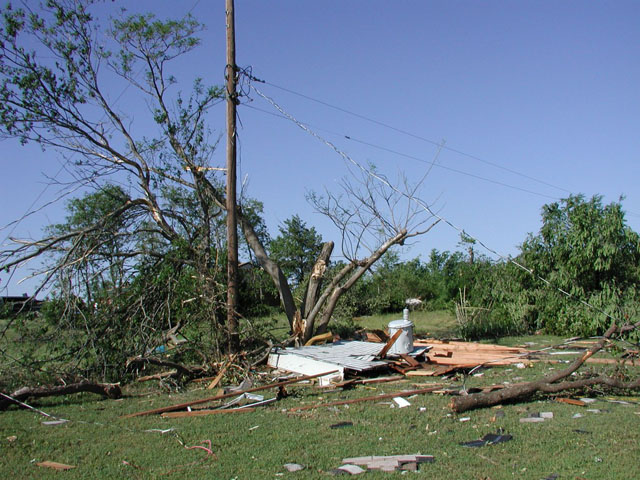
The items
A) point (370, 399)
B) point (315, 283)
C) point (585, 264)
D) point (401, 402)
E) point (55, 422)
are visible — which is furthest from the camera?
point (585, 264)

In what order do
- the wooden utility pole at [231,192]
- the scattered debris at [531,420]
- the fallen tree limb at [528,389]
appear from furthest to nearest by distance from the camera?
the wooden utility pole at [231,192] < the fallen tree limb at [528,389] < the scattered debris at [531,420]

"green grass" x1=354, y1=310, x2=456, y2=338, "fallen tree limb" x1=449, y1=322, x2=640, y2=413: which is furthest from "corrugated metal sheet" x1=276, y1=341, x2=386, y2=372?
"green grass" x1=354, y1=310, x2=456, y2=338

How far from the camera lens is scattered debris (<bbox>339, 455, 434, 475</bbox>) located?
5023 millimetres

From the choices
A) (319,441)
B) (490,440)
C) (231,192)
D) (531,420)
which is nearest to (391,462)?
(319,441)

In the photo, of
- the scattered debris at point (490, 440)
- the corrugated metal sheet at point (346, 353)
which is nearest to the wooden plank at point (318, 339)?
the corrugated metal sheet at point (346, 353)

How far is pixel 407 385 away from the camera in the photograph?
29.5ft

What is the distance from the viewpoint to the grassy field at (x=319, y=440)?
198 inches

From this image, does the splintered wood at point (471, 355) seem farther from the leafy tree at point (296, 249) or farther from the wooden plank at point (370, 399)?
the leafy tree at point (296, 249)

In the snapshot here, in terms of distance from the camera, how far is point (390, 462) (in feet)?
16.8

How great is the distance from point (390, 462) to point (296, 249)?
22090mm

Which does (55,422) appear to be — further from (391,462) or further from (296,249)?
(296,249)

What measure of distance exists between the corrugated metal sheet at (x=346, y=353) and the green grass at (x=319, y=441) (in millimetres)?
1717

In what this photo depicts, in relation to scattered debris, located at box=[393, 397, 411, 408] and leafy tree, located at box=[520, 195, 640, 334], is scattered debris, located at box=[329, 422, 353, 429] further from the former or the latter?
leafy tree, located at box=[520, 195, 640, 334]

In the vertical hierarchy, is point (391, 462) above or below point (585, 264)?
below
